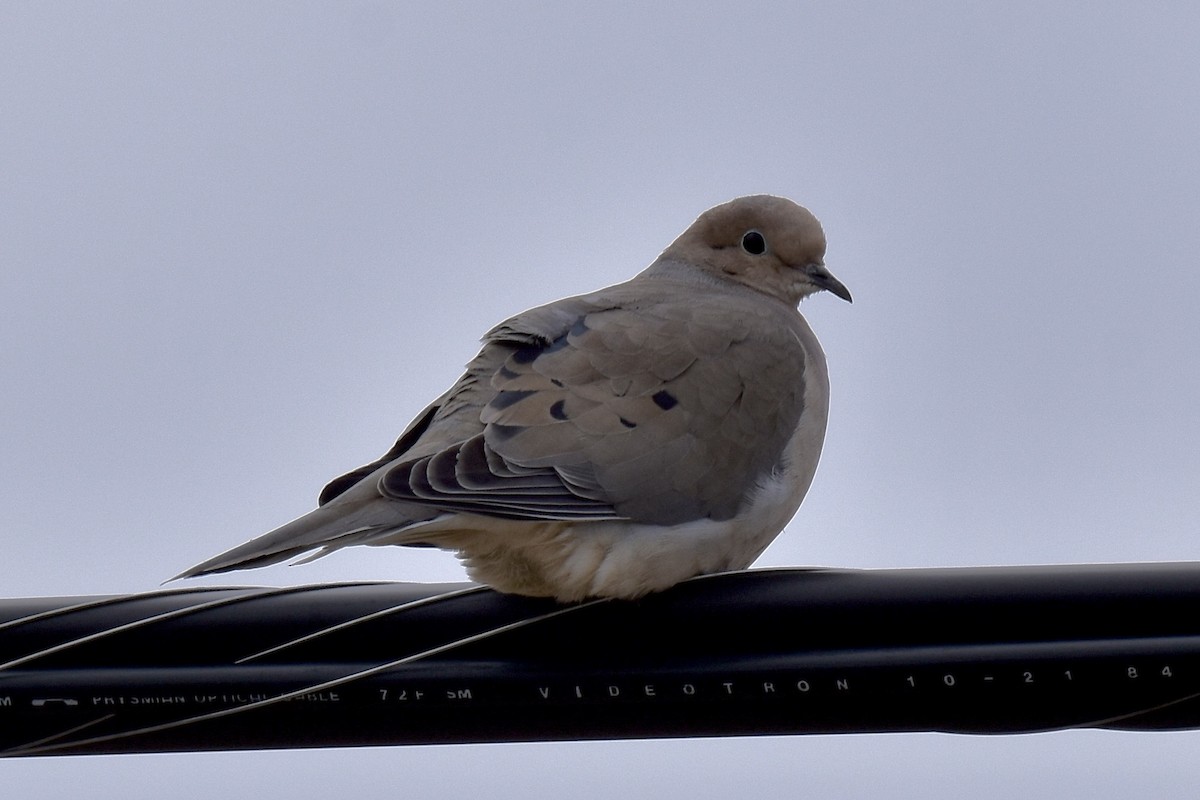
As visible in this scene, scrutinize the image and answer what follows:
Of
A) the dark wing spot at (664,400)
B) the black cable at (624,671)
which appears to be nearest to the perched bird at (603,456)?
the dark wing spot at (664,400)

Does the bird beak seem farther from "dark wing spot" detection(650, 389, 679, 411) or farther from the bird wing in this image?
"dark wing spot" detection(650, 389, 679, 411)

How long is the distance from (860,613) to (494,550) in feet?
3.01

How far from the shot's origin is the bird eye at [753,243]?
4.61m

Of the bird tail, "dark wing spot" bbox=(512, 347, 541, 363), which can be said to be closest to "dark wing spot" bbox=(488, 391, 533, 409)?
"dark wing spot" bbox=(512, 347, 541, 363)

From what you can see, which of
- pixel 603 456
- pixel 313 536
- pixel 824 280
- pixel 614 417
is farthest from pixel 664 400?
pixel 824 280

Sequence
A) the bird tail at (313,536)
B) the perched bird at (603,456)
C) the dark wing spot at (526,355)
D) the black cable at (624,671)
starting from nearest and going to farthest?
the black cable at (624,671)
the bird tail at (313,536)
the perched bird at (603,456)
the dark wing spot at (526,355)

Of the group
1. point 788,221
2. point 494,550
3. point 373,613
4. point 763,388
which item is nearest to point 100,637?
point 373,613

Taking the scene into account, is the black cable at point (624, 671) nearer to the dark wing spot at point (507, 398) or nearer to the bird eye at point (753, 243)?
the dark wing spot at point (507, 398)

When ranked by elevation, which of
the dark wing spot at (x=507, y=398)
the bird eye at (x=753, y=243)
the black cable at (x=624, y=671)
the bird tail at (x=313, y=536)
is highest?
the bird eye at (x=753, y=243)

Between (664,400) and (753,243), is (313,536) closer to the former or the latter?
(664,400)

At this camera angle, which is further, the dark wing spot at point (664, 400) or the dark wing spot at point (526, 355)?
the dark wing spot at point (526, 355)

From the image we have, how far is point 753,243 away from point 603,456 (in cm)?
168

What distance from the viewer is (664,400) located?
327cm

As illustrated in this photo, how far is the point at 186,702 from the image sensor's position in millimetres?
2338
